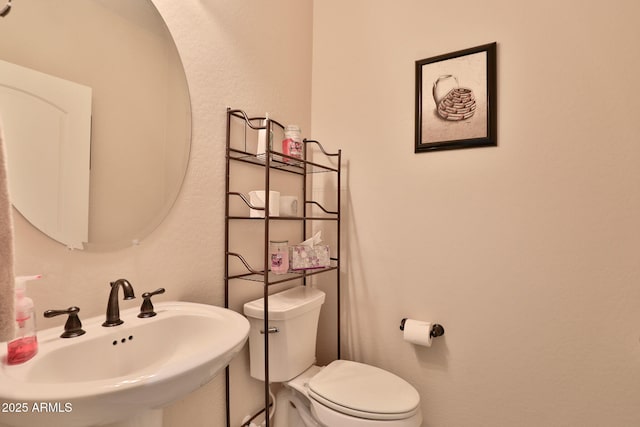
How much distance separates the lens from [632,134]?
3.59 feet

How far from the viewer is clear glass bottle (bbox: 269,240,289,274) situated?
49.6 inches

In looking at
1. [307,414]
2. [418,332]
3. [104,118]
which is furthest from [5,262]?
[418,332]

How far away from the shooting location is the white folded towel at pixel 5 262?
1.44 feet

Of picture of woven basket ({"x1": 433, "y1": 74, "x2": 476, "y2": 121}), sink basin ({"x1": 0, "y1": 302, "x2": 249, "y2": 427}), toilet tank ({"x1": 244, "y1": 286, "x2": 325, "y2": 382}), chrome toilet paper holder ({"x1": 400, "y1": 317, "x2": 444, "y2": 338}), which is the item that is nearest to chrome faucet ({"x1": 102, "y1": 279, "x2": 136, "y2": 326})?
sink basin ({"x1": 0, "y1": 302, "x2": 249, "y2": 427})

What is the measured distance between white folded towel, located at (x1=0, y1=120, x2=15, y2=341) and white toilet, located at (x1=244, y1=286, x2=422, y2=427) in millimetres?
826

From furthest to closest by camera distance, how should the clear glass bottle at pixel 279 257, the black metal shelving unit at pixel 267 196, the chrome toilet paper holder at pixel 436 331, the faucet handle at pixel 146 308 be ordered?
the chrome toilet paper holder at pixel 436 331
the clear glass bottle at pixel 279 257
the black metal shelving unit at pixel 267 196
the faucet handle at pixel 146 308

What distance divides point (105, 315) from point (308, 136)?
129 cm

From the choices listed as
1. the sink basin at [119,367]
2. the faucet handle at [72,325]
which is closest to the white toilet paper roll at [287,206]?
the sink basin at [119,367]

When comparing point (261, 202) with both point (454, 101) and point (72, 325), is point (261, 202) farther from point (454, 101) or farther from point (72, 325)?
point (454, 101)

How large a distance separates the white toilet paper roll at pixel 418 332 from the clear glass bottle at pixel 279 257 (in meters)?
0.63

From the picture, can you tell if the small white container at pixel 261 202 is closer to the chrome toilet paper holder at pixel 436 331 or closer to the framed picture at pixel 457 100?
the framed picture at pixel 457 100

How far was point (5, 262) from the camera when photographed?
1.47 ft

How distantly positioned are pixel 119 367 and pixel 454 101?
1.61m

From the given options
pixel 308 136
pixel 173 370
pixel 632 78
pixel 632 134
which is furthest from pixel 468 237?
pixel 173 370
